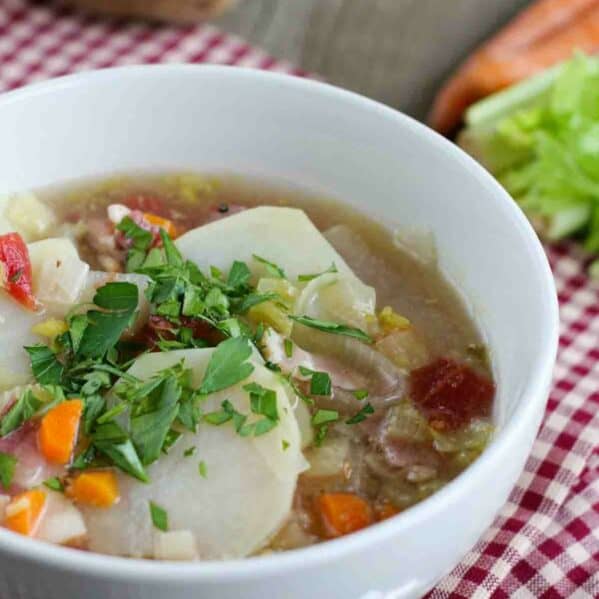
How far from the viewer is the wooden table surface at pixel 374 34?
4.27m

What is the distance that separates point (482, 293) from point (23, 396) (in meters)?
0.96

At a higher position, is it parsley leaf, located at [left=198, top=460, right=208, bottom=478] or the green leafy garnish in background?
parsley leaf, located at [left=198, top=460, right=208, bottom=478]

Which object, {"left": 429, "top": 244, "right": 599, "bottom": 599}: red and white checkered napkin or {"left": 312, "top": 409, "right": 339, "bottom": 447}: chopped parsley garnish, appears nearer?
{"left": 312, "top": 409, "right": 339, "bottom": 447}: chopped parsley garnish

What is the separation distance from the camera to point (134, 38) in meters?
3.87

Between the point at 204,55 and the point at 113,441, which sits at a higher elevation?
the point at 113,441

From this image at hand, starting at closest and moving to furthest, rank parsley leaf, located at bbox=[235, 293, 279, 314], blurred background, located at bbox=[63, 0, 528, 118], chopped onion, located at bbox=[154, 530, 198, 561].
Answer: chopped onion, located at bbox=[154, 530, 198, 561] → parsley leaf, located at bbox=[235, 293, 279, 314] → blurred background, located at bbox=[63, 0, 528, 118]

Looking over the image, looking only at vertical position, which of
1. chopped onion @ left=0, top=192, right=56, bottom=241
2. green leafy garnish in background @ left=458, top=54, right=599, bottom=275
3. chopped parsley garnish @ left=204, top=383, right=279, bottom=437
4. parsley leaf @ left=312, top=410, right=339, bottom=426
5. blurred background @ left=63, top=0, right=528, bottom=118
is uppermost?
chopped parsley garnish @ left=204, top=383, right=279, bottom=437

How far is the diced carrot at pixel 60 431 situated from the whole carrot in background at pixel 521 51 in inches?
89.0

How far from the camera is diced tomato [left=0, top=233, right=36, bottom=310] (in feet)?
7.24

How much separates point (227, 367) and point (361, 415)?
304mm

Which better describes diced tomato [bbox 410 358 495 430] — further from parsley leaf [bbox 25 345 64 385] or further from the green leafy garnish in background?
the green leafy garnish in background

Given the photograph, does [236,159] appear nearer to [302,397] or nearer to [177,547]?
[302,397]

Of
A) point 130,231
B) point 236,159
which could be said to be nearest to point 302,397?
point 130,231

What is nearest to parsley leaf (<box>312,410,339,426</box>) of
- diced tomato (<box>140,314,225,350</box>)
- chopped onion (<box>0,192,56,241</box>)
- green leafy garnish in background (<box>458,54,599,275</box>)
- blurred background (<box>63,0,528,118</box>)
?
diced tomato (<box>140,314,225,350</box>)
